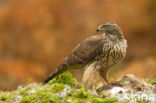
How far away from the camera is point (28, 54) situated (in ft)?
82.7

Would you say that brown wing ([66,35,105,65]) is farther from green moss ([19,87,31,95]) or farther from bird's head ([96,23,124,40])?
green moss ([19,87,31,95])

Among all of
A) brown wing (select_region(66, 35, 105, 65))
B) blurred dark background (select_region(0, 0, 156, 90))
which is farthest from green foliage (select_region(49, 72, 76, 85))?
blurred dark background (select_region(0, 0, 156, 90))

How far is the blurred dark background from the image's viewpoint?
82.0 feet

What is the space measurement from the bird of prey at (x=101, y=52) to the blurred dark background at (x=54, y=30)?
514 inches

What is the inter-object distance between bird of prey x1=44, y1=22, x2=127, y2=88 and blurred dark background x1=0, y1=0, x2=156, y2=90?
13.0 meters

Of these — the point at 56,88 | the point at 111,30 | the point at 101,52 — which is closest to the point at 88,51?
the point at 101,52

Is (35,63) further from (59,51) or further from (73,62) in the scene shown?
(73,62)

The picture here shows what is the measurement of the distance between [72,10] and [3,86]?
6.14 meters

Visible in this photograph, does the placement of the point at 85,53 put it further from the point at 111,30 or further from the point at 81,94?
the point at 81,94

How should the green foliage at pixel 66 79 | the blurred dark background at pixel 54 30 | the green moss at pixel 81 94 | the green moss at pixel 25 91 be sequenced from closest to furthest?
the green moss at pixel 81 94, the green moss at pixel 25 91, the green foliage at pixel 66 79, the blurred dark background at pixel 54 30

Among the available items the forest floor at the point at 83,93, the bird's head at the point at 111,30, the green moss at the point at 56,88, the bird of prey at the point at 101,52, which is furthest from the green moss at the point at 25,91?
the bird's head at the point at 111,30

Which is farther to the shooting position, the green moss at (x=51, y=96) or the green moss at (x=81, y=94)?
the green moss at (x=81, y=94)

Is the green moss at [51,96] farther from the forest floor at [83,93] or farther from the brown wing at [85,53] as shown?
the brown wing at [85,53]

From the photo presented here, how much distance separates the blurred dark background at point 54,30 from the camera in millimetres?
25000
